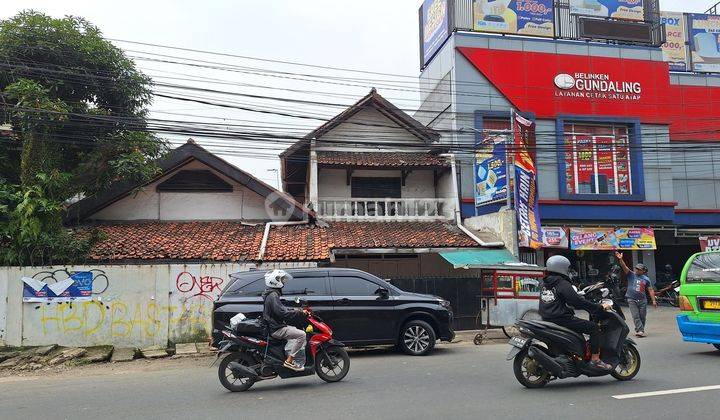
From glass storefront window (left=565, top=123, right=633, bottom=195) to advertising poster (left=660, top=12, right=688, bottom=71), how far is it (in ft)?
31.3

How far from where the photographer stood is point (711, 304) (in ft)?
29.1

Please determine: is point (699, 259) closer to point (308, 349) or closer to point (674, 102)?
point (308, 349)

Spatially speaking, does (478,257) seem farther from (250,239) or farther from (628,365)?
(628,365)

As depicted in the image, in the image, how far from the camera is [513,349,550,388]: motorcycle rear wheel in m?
6.89

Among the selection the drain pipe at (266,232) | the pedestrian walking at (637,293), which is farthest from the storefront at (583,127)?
the pedestrian walking at (637,293)

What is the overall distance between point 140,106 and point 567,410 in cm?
1416

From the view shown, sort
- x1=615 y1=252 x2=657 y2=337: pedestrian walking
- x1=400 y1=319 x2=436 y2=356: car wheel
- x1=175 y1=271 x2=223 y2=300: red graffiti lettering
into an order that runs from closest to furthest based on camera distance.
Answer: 1. x1=400 y1=319 x2=436 y2=356: car wheel
2. x1=615 y1=252 x2=657 y2=337: pedestrian walking
3. x1=175 y1=271 x2=223 y2=300: red graffiti lettering

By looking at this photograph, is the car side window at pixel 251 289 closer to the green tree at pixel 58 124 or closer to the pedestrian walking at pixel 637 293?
the green tree at pixel 58 124


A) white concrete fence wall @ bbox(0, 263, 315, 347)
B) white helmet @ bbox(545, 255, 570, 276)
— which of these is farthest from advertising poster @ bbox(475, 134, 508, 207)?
white helmet @ bbox(545, 255, 570, 276)

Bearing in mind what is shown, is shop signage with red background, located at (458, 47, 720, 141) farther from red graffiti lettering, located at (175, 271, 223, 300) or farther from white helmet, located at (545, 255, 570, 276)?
white helmet, located at (545, 255, 570, 276)

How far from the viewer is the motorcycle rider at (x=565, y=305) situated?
679cm

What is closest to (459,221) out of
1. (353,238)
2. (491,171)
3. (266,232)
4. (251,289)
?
(491,171)

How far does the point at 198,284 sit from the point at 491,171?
9214 millimetres

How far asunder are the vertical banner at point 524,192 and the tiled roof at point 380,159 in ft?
9.95
